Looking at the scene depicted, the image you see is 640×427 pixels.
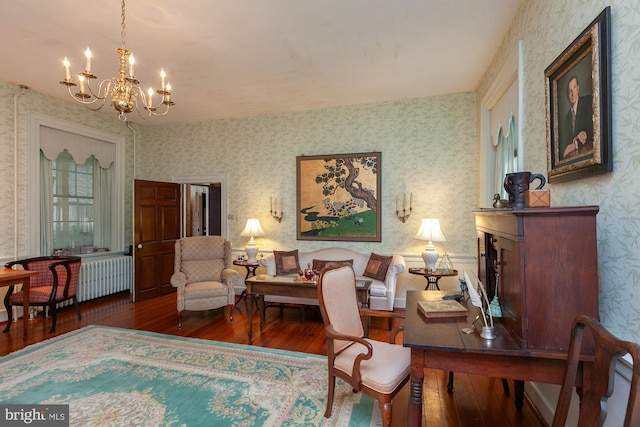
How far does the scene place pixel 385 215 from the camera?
4812 millimetres

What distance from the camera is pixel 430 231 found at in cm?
424

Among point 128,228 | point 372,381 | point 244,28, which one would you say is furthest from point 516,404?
point 128,228

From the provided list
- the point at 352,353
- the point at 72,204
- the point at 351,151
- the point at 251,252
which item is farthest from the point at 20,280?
the point at 351,151

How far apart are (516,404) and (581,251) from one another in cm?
153

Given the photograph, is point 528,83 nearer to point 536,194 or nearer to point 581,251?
point 536,194

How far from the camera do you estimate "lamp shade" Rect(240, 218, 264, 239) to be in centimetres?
509

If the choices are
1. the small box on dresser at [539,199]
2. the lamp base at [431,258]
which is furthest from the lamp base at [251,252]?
the small box on dresser at [539,199]

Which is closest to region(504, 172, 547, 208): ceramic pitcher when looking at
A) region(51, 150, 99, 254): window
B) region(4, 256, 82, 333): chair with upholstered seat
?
region(4, 256, 82, 333): chair with upholstered seat

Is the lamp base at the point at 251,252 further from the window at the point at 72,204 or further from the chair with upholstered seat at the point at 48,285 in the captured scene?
the window at the point at 72,204

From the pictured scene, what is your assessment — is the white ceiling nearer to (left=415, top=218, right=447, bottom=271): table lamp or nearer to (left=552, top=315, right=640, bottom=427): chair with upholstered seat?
(left=415, top=218, right=447, bottom=271): table lamp

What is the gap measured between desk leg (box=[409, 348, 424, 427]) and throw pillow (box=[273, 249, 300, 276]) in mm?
3253

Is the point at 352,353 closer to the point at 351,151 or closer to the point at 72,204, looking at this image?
the point at 351,151

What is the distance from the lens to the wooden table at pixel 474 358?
140 cm

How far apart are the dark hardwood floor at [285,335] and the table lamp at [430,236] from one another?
101 cm
